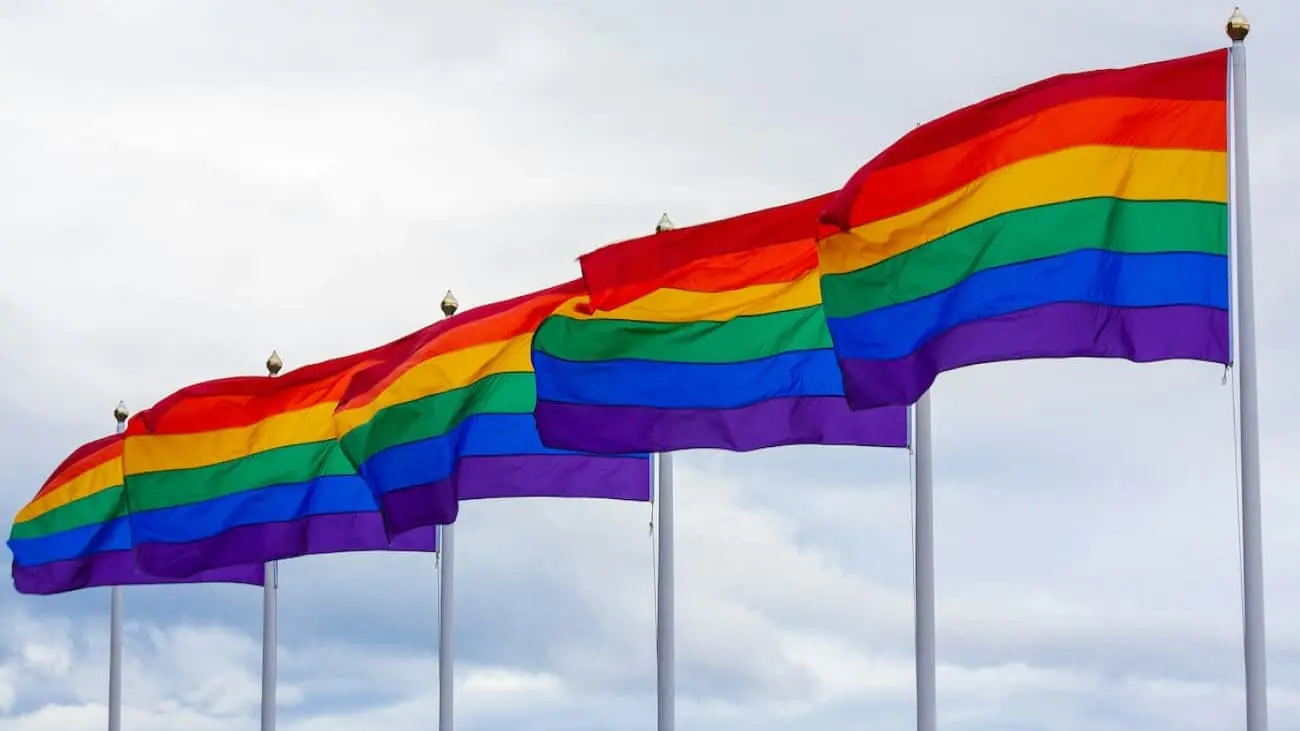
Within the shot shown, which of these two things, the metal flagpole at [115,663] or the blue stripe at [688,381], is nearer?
the blue stripe at [688,381]

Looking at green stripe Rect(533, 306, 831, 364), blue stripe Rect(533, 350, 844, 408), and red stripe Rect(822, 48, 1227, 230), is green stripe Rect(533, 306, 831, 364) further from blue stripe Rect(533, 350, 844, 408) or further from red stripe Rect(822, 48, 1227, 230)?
red stripe Rect(822, 48, 1227, 230)

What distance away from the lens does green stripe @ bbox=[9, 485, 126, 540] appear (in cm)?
3984

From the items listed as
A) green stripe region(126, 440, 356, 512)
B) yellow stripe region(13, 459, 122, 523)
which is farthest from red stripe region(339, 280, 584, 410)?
yellow stripe region(13, 459, 122, 523)

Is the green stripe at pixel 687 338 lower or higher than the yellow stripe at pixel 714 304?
lower

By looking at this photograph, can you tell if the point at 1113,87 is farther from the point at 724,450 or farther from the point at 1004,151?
the point at 724,450

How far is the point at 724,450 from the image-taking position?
27984mm

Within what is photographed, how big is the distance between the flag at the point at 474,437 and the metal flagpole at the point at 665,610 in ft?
6.81

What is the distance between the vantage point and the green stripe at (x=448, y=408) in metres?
31.0

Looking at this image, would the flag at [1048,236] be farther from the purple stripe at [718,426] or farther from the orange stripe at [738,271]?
the purple stripe at [718,426]

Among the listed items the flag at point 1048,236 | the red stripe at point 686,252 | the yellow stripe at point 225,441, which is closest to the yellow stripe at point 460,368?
the red stripe at point 686,252

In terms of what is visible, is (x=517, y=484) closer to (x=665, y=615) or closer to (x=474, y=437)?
(x=474, y=437)

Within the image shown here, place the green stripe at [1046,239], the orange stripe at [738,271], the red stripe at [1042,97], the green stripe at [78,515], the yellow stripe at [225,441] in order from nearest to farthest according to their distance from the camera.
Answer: the green stripe at [1046,239] → the red stripe at [1042,97] → the orange stripe at [738,271] → the yellow stripe at [225,441] → the green stripe at [78,515]

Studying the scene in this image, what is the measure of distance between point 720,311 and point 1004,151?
16.2 ft

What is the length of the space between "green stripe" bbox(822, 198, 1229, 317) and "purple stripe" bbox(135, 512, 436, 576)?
1180cm
